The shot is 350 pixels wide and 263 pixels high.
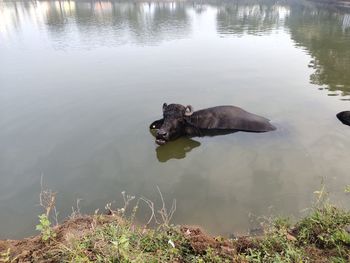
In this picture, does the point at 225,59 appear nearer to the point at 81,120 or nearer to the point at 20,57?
the point at 81,120

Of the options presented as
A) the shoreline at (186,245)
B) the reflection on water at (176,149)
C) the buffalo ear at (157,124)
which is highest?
the shoreline at (186,245)

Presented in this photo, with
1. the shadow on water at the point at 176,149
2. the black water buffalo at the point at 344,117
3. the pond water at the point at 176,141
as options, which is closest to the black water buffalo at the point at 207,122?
the shadow on water at the point at 176,149

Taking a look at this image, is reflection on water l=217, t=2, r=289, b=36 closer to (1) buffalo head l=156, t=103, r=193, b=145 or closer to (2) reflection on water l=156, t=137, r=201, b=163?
(1) buffalo head l=156, t=103, r=193, b=145

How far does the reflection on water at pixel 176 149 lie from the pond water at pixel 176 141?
0.08 feet

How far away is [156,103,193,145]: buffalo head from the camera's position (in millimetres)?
7080

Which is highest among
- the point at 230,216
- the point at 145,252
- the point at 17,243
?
the point at 145,252

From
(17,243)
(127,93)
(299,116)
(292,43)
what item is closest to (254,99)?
(299,116)

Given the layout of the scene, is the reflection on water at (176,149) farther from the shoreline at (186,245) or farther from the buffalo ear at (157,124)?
the shoreline at (186,245)

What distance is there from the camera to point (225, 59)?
47.9ft

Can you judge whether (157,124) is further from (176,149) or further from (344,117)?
(344,117)

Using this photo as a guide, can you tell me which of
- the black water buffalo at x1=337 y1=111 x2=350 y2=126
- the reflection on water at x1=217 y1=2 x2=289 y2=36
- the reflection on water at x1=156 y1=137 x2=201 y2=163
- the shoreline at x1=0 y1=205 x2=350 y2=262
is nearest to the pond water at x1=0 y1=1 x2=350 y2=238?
the reflection on water at x1=156 y1=137 x2=201 y2=163

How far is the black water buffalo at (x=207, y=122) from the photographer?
23.8ft

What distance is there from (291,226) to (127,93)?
7.48 metres

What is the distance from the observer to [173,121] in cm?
722
